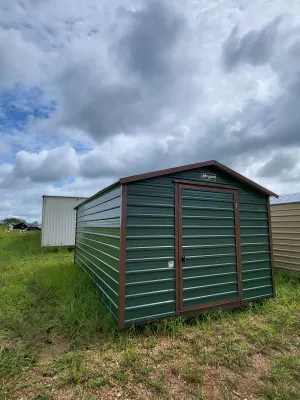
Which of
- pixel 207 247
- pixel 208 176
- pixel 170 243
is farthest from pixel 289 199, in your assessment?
pixel 170 243

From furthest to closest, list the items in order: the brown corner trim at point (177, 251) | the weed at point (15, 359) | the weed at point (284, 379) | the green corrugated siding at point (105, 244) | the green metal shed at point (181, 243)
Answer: the brown corner trim at point (177, 251) → the green corrugated siding at point (105, 244) → the green metal shed at point (181, 243) → the weed at point (15, 359) → the weed at point (284, 379)

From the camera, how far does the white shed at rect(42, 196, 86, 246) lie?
37.3 ft

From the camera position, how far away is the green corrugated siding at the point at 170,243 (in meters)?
3.54

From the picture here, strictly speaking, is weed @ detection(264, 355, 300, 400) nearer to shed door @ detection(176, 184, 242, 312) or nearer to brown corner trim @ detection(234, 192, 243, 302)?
shed door @ detection(176, 184, 242, 312)

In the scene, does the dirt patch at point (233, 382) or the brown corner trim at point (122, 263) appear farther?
the brown corner trim at point (122, 263)

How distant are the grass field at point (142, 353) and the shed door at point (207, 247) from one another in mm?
397

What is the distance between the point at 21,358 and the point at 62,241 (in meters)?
9.23

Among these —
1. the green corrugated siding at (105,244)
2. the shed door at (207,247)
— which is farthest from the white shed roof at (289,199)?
the green corrugated siding at (105,244)

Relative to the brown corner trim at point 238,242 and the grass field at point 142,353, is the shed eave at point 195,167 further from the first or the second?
the grass field at point 142,353

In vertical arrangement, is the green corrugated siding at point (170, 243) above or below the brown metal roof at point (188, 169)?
below

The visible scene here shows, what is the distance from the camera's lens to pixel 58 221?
38.3 feet

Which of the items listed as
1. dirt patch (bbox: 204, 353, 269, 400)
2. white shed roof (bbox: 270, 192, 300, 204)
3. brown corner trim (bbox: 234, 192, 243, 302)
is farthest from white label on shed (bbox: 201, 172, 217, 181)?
white shed roof (bbox: 270, 192, 300, 204)

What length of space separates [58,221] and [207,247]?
932 centimetres

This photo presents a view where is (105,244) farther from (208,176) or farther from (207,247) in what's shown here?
(208,176)
